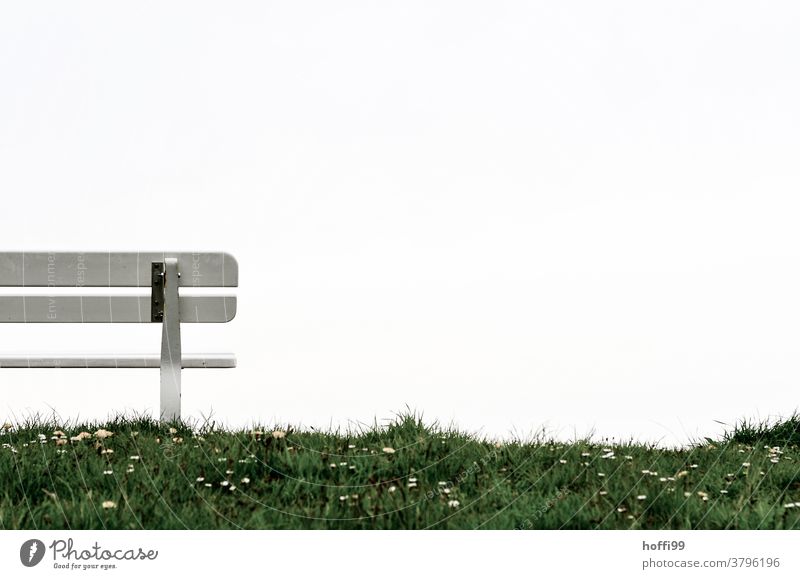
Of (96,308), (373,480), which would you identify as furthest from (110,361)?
(373,480)

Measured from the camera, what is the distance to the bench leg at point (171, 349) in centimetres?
484

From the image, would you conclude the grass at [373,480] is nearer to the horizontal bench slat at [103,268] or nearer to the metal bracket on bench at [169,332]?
the metal bracket on bench at [169,332]

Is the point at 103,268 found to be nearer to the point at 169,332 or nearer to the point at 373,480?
the point at 169,332

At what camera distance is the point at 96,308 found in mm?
4887

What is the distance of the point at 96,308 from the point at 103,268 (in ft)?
0.83

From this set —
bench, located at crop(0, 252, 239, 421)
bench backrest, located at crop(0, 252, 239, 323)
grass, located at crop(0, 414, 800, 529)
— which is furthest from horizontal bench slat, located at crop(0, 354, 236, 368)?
grass, located at crop(0, 414, 800, 529)

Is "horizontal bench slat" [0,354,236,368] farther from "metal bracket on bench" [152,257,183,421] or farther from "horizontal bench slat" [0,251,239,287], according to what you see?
"horizontal bench slat" [0,251,239,287]

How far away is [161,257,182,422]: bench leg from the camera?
4.84m

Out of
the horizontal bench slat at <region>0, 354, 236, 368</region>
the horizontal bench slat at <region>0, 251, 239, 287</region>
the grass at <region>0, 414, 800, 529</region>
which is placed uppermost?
the horizontal bench slat at <region>0, 251, 239, 287</region>

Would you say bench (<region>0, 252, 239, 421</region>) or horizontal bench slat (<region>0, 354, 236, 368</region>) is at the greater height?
bench (<region>0, 252, 239, 421</region>)

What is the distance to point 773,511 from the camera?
348 centimetres

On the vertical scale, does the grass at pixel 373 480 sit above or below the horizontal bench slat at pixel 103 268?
below

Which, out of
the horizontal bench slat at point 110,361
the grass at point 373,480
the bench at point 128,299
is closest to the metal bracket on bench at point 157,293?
the bench at point 128,299

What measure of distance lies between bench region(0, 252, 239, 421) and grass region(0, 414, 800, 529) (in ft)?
1.19
